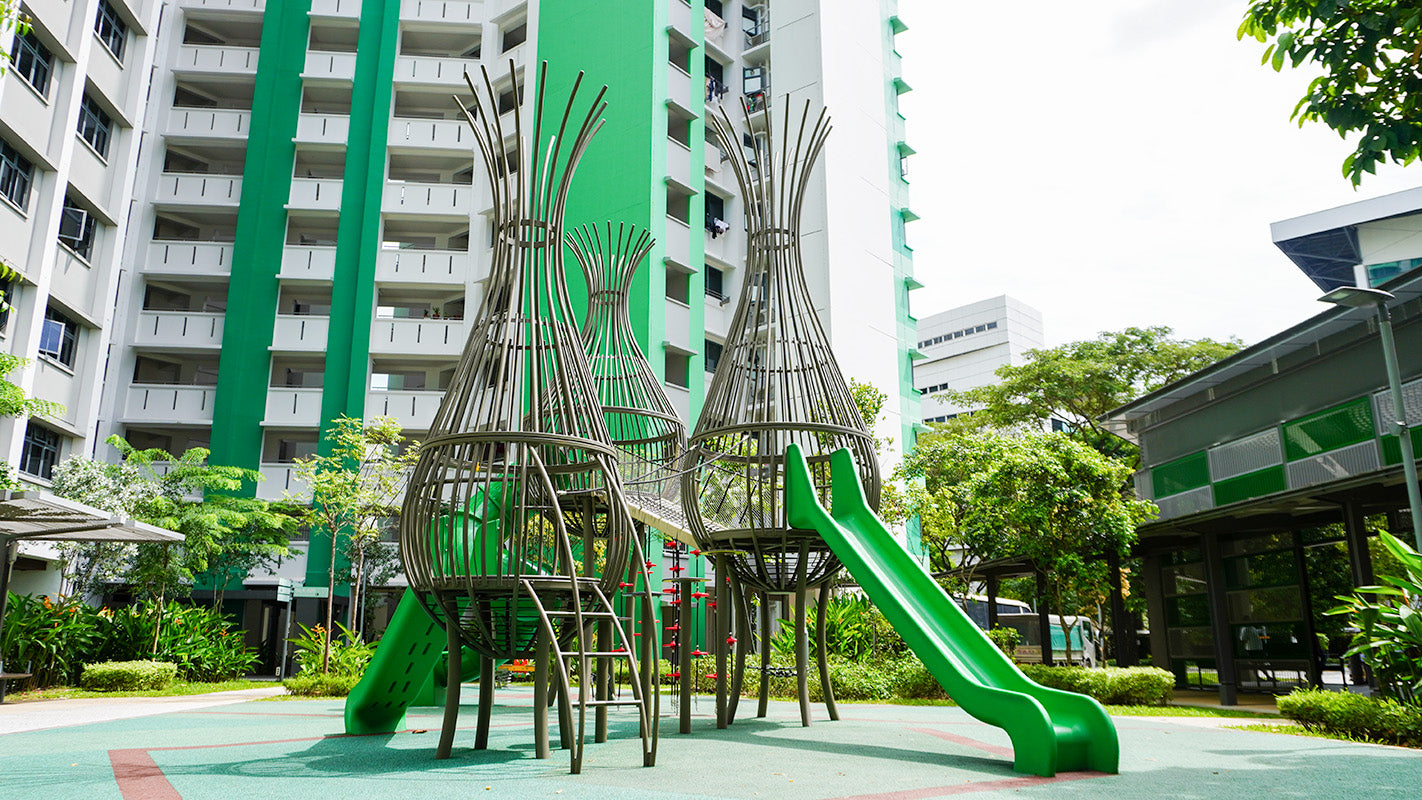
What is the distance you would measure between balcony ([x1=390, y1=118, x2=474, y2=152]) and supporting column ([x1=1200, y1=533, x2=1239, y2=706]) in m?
23.6

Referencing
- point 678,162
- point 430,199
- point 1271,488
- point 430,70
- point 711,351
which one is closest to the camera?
point 1271,488

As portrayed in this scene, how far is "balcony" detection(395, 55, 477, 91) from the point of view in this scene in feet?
101

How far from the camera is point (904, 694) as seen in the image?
15102mm

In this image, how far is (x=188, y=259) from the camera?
29.2 metres

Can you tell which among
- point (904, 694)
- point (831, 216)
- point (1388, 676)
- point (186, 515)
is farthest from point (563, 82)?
point (1388, 676)

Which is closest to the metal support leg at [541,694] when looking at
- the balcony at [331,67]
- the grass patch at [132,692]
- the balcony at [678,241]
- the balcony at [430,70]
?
the grass patch at [132,692]

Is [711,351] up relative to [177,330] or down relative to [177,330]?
down

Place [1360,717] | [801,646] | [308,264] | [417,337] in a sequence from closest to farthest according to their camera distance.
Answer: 1. [1360,717]
2. [801,646]
3. [417,337]
4. [308,264]

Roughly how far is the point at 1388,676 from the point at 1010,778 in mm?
5936

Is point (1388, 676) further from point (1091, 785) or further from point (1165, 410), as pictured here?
point (1165, 410)

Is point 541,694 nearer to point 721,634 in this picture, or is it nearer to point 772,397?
point 721,634

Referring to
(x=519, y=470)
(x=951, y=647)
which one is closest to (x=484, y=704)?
(x=519, y=470)

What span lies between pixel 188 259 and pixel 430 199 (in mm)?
7515

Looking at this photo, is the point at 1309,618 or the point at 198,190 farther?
the point at 198,190
